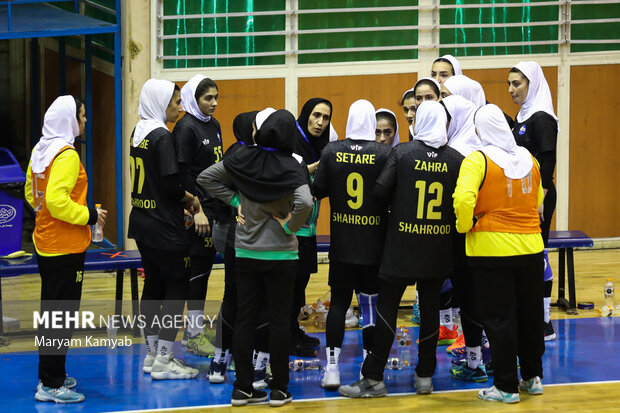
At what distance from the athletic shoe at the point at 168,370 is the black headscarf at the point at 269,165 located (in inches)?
54.8

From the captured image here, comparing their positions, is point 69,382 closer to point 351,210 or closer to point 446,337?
point 351,210

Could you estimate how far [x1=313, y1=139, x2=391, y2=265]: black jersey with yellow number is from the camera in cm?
523

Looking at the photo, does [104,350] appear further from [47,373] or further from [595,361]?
[595,361]

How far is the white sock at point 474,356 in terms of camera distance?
5.57 meters

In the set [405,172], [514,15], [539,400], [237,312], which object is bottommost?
[539,400]

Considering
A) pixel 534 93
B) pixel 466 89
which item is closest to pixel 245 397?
pixel 466 89

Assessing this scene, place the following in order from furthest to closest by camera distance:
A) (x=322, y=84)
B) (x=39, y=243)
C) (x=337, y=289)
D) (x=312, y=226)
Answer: (x=322, y=84) → (x=312, y=226) → (x=337, y=289) → (x=39, y=243)

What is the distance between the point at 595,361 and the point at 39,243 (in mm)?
3797

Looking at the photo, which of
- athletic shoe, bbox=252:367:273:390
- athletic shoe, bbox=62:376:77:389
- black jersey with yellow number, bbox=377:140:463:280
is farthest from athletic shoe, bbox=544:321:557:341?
athletic shoe, bbox=62:376:77:389

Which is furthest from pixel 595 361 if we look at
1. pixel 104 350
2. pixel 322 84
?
pixel 322 84

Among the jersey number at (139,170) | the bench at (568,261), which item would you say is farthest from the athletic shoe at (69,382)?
the bench at (568,261)

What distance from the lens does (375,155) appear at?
523 cm

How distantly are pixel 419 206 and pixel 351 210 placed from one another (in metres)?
0.45
